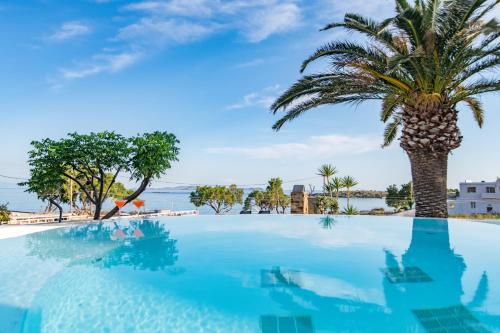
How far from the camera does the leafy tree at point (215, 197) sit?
40.1 m

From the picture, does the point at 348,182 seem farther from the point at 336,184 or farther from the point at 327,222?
the point at 327,222

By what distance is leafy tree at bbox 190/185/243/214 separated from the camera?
4009 cm

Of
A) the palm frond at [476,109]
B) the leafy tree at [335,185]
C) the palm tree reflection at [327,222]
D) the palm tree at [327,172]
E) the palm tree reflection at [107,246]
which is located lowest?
the palm tree reflection at [107,246]

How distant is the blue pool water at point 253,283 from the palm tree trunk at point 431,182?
3.83 ft

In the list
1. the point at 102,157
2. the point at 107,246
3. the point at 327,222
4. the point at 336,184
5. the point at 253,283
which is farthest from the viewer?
the point at 336,184

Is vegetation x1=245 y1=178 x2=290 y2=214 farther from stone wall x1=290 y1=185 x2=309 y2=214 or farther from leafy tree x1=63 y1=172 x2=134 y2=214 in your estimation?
stone wall x1=290 y1=185 x2=309 y2=214

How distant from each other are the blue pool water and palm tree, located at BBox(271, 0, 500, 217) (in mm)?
2529

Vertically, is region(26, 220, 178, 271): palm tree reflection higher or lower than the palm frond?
lower

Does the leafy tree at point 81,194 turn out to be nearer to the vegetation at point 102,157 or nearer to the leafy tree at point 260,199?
the vegetation at point 102,157

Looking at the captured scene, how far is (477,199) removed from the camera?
A: 3741 centimetres

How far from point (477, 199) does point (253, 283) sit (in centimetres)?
4103

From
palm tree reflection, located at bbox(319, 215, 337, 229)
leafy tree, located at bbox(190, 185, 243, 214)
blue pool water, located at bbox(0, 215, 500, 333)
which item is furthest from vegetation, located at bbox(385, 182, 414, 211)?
blue pool water, located at bbox(0, 215, 500, 333)

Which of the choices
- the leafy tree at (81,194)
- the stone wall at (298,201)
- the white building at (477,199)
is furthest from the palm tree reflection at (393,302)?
the white building at (477,199)

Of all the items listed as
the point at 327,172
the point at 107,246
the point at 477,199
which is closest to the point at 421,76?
the point at 107,246
